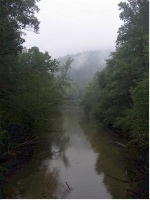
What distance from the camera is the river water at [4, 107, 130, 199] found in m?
18.1

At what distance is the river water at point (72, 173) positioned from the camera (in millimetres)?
18109

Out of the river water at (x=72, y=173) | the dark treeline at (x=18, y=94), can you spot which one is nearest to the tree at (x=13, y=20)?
the dark treeline at (x=18, y=94)

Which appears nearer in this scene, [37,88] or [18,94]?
[18,94]

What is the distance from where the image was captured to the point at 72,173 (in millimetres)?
21766

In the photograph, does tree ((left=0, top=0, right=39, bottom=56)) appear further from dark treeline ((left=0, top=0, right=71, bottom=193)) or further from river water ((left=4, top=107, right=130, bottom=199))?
river water ((left=4, top=107, right=130, bottom=199))

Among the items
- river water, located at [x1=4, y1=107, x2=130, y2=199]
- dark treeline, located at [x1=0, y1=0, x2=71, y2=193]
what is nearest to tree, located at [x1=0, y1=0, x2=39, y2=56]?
dark treeline, located at [x1=0, y1=0, x2=71, y2=193]

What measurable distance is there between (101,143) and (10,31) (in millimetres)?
16334

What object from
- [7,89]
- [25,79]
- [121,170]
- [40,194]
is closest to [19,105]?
[7,89]

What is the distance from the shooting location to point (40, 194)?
1783 centimetres

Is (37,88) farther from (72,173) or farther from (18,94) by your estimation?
(72,173)

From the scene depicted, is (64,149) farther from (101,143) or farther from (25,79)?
(25,79)

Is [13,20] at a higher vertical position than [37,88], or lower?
higher

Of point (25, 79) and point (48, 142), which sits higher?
point (25, 79)

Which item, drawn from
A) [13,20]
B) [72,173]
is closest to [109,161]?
[72,173]
